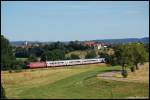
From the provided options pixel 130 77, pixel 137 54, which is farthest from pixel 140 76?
pixel 137 54

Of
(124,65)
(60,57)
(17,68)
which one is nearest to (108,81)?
(124,65)

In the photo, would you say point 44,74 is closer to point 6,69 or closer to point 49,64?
point 6,69

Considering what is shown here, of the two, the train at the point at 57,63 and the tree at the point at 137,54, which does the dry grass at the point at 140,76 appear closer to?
the tree at the point at 137,54

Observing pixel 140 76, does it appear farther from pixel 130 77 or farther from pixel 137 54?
pixel 137 54

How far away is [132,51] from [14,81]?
19.1m

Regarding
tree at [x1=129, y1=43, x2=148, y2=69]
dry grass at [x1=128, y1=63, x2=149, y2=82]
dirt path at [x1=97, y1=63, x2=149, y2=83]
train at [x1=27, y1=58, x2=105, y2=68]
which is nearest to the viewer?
dirt path at [x1=97, y1=63, x2=149, y2=83]

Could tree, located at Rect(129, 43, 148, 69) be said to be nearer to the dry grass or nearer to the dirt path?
the dry grass

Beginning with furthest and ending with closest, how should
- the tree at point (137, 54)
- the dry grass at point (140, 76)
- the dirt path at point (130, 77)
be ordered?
the tree at point (137, 54)
the dry grass at point (140, 76)
the dirt path at point (130, 77)

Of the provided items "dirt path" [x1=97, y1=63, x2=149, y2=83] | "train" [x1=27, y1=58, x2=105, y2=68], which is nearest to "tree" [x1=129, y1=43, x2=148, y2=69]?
"dirt path" [x1=97, y1=63, x2=149, y2=83]

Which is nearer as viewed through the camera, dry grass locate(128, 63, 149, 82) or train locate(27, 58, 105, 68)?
dry grass locate(128, 63, 149, 82)

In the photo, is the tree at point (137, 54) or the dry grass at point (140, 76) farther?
the tree at point (137, 54)

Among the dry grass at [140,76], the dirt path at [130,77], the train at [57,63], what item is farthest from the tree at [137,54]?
the train at [57,63]

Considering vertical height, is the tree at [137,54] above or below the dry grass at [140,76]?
above

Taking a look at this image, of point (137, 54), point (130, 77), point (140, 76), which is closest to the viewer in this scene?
point (130, 77)
